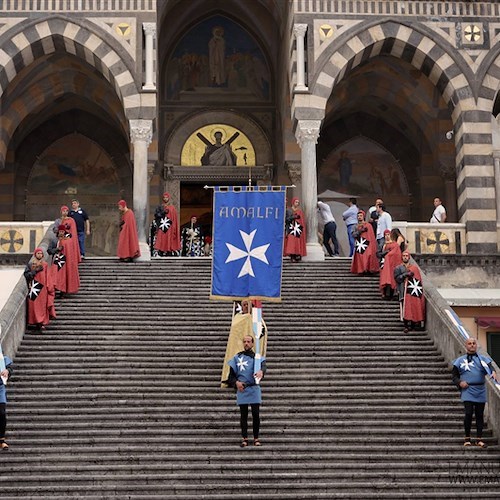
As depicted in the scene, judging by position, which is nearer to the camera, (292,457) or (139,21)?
(292,457)

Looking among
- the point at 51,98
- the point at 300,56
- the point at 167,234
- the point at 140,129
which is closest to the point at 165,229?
the point at 167,234

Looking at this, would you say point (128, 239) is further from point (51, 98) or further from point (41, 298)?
point (51, 98)

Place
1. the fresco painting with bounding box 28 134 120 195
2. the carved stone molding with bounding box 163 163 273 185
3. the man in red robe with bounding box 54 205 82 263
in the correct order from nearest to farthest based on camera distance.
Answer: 1. the man in red robe with bounding box 54 205 82 263
2. the carved stone molding with bounding box 163 163 273 185
3. the fresco painting with bounding box 28 134 120 195

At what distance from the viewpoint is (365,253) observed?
755 inches

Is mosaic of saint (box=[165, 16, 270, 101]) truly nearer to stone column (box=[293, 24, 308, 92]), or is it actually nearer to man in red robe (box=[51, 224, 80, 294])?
stone column (box=[293, 24, 308, 92])

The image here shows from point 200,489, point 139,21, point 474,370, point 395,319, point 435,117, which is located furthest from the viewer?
point 435,117

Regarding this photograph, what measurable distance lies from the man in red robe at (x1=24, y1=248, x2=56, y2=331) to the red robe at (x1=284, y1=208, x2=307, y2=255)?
569 centimetres

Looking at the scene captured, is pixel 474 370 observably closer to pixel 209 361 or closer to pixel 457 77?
pixel 209 361

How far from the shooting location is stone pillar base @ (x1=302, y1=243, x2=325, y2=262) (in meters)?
20.7

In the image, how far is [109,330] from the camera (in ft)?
54.1

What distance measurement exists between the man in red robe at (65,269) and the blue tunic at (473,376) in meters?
7.88

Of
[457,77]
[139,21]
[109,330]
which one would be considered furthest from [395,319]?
[139,21]

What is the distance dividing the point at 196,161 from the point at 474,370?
51.6 ft

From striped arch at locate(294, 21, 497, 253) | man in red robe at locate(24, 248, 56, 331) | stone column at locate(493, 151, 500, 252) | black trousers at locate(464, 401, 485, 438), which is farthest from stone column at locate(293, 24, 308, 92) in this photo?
black trousers at locate(464, 401, 485, 438)
